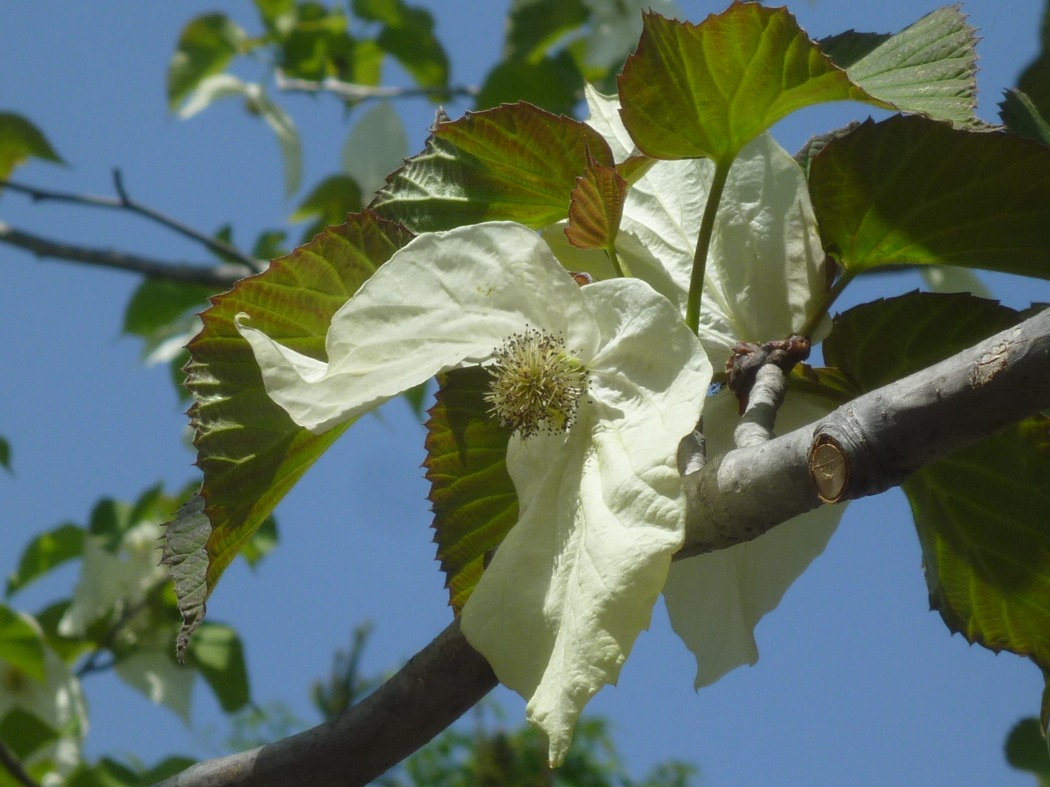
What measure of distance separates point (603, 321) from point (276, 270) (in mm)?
182

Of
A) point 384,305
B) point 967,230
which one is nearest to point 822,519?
point 967,230

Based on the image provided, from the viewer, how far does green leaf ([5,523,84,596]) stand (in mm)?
2090

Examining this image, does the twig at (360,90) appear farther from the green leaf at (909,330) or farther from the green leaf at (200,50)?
the green leaf at (909,330)

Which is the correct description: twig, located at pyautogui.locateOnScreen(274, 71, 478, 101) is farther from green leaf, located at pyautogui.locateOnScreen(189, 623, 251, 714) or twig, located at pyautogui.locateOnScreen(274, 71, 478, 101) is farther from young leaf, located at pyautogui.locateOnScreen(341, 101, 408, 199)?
green leaf, located at pyautogui.locateOnScreen(189, 623, 251, 714)

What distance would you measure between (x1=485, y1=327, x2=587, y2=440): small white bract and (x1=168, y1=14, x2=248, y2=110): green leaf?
7.05 ft

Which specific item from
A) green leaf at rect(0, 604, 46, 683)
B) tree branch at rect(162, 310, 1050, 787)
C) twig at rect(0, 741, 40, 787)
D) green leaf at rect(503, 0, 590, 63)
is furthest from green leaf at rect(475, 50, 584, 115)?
tree branch at rect(162, 310, 1050, 787)

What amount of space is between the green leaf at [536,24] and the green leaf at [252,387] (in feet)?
6.07

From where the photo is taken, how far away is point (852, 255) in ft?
2.25

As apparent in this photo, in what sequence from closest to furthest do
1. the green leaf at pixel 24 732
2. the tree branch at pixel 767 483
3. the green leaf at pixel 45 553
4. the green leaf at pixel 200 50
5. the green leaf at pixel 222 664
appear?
the tree branch at pixel 767 483, the green leaf at pixel 24 732, the green leaf at pixel 222 664, the green leaf at pixel 45 553, the green leaf at pixel 200 50

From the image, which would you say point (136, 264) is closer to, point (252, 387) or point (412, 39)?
point (412, 39)

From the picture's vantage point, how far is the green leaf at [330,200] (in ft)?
7.84

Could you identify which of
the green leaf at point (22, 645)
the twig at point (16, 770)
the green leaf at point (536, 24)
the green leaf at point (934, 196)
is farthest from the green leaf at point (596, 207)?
the green leaf at point (536, 24)

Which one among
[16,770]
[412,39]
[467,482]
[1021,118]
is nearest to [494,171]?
[467,482]

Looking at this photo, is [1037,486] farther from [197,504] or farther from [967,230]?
[197,504]
